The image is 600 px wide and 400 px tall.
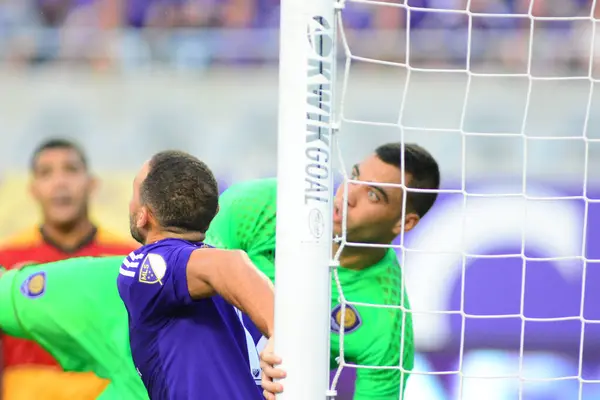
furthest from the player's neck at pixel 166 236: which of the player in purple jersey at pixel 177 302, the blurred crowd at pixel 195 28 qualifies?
the blurred crowd at pixel 195 28

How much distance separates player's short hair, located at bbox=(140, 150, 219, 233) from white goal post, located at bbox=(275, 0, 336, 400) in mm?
252

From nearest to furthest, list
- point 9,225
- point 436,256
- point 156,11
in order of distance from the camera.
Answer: point 436,256 < point 9,225 < point 156,11

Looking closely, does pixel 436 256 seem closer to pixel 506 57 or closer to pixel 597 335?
pixel 597 335

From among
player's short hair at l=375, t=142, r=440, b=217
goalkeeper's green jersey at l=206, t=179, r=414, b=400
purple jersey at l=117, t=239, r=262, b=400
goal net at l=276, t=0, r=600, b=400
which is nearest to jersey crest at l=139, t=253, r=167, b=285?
purple jersey at l=117, t=239, r=262, b=400

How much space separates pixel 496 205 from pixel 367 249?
323cm

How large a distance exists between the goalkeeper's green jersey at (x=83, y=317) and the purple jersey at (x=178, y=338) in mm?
1286

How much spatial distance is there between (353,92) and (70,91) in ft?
7.30

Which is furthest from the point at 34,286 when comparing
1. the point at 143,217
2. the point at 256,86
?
the point at 256,86

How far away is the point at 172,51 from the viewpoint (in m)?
8.03

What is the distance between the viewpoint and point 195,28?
806cm

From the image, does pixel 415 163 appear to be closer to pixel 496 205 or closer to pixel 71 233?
pixel 71 233

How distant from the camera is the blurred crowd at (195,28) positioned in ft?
25.9

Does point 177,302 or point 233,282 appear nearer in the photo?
point 233,282

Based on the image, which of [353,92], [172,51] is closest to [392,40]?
[353,92]
